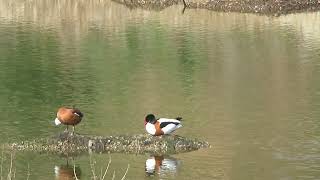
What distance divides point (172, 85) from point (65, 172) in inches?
732

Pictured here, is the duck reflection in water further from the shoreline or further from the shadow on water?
the shoreline

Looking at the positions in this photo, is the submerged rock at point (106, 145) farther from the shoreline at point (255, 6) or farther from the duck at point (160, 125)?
the shoreline at point (255, 6)

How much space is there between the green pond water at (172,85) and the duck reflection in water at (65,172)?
81 mm

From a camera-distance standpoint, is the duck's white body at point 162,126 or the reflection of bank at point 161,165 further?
the duck's white body at point 162,126

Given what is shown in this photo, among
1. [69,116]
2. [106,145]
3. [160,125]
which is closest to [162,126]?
[160,125]

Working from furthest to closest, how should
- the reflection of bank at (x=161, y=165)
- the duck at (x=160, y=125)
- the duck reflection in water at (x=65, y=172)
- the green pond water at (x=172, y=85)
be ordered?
1. the duck at (x=160, y=125)
2. the green pond water at (x=172, y=85)
3. the reflection of bank at (x=161, y=165)
4. the duck reflection in water at (x=65, y=172)

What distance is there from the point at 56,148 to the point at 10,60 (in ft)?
87.6

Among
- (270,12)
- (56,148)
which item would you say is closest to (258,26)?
(270,12)

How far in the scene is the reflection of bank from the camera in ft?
96.7

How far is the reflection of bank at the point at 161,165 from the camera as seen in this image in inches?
1160

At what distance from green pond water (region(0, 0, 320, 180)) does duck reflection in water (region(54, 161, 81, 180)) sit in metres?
0.08

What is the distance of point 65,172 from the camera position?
29891mm

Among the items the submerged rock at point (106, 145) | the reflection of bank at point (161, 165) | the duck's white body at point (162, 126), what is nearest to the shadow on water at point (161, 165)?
the reflection of bank at point (161, 165)

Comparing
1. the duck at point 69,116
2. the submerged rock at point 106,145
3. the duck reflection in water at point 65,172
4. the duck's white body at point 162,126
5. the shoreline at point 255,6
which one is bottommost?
the duck reflection in water at point 65,172
